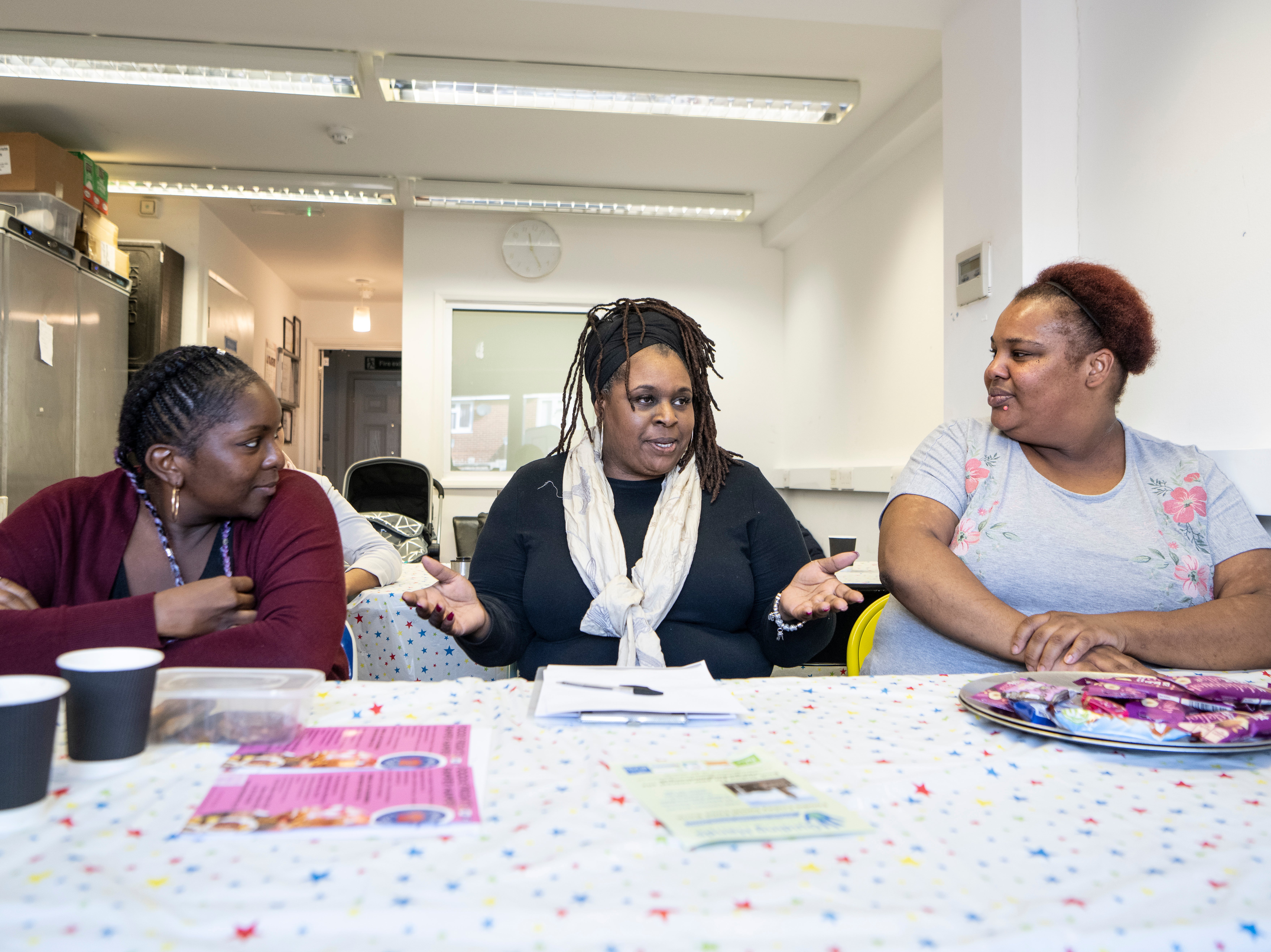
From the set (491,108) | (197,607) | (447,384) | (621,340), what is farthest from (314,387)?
(197,607)

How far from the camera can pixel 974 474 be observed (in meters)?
1.63

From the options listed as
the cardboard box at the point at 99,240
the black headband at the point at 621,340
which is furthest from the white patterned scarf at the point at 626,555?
the cardboard box at the point at 99,240

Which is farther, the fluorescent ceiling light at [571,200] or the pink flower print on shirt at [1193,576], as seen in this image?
the fluorescent ceiling light at [571,200]

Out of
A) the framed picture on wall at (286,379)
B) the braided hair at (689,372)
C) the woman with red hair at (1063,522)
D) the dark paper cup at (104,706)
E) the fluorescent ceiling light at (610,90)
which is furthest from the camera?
the framed picture on wall at (286,379)

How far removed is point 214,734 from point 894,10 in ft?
10.2

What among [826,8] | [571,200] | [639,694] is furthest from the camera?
[571,200]

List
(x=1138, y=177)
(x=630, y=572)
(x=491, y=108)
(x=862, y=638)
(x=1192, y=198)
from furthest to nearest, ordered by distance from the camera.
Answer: (x=491, y=108) → (x=1138, y=177) → (x=1192, y=198) → (x=862, y=638) → (x=630, y=572)

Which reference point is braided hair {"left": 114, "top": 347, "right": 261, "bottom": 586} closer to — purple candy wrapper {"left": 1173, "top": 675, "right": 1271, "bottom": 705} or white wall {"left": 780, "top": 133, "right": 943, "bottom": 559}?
purple candy wrapper {"left": 1173, "top": 675, "right": 1271, "bottom": 705}

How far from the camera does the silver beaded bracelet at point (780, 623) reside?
1.40 m

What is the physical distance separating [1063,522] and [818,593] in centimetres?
55

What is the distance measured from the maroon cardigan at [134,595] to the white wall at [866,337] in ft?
10.2

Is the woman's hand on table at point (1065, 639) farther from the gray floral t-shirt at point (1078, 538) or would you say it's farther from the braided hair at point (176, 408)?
the braided hair at point (176, 408)

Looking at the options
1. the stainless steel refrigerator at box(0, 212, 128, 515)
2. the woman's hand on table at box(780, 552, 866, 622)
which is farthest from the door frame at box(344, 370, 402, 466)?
the woman's hand on table at box(780, 552, 866, 622)

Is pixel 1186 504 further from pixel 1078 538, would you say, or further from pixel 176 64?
pixel 176 64
